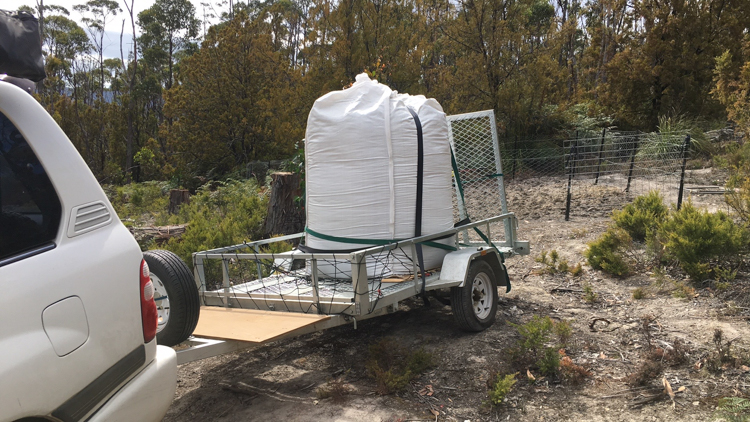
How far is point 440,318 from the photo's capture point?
5.48 m

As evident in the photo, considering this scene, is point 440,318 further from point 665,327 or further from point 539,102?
point 539,102

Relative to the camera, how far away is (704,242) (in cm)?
582

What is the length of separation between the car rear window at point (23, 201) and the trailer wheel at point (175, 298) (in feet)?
3.89

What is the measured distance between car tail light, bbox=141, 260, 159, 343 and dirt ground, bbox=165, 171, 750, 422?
1.38 metres

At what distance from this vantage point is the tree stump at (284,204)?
8.17 m

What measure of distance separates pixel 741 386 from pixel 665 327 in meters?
1.29

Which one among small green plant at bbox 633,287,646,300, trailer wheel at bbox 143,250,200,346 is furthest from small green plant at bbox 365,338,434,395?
small green plant at bbox 633,287,646,300

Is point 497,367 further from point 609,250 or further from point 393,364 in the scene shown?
point 609,250

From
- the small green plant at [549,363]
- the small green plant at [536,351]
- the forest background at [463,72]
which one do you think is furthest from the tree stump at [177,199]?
the small green plant at [549,363]

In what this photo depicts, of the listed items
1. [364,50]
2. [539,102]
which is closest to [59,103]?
[364,50]

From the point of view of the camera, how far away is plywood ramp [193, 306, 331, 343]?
347 centimetres

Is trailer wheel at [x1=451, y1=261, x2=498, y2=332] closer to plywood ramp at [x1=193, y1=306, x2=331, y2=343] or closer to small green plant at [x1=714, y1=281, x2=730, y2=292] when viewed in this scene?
plywood ramp at [x1=193, y1=306, x2=331, y2=343]

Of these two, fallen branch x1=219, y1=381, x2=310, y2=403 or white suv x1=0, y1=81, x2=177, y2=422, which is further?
fallen branch x1=219, y1=381, x2=310, y2=403

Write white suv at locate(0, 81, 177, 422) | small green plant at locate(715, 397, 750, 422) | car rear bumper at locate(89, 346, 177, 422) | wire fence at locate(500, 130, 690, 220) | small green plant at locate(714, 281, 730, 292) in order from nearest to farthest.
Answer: white suv at locate(0, 81, 177, 422) < car rear bumper at locate(89, 346, 177, 422) < small green plant at locate(715, 397, 750, 422) < small green plant at locate(714, 281, 730, 292) < wire fence at locate(500, 130, 690, 220)
